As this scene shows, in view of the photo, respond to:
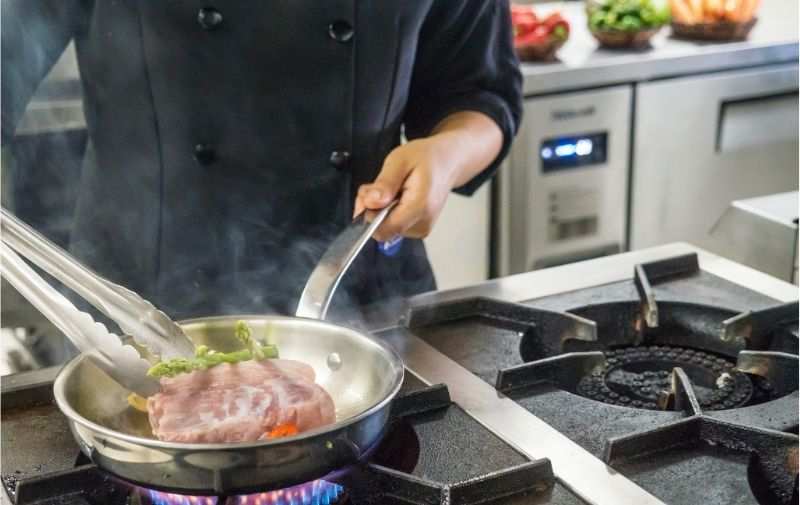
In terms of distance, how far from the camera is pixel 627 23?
2469 millimetres

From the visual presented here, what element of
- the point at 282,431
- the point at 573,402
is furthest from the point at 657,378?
the point at 282,431

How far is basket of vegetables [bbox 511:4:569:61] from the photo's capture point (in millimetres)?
2338

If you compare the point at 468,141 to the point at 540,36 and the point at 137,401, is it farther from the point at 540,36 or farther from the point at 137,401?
the point at 540,36

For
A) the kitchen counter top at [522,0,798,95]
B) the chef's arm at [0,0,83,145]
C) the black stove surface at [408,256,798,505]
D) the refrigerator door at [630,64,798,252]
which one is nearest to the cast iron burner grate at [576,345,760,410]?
the black stove surface at [408,256,798,505]

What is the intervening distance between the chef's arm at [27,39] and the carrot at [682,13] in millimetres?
1793

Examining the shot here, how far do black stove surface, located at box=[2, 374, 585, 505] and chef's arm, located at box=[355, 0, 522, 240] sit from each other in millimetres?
409

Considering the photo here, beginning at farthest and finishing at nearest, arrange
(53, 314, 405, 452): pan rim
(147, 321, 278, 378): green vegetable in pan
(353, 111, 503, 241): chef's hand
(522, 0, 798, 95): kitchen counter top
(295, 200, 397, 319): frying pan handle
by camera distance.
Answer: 1. (522, 0, 798, 95): kitchen counter top
2. (353, 111, 503, 241): chef's hand
3. (295, 200, 397, 319): frying pan handle
4. (147, 321, 278, 378): green vegetable in pan
5. (53, 314, 405, 452): pan rim

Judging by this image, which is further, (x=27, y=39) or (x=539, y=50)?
(x=539, y=50)

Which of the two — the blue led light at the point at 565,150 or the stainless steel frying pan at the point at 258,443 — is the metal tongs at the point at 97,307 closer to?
the stainless steel frying pan at the point at 258,443

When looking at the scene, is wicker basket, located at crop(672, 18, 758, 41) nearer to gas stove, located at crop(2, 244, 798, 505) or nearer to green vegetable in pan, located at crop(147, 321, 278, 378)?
gas stove, located at crop(2, 244, 798, 505)

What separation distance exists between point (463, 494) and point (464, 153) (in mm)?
585

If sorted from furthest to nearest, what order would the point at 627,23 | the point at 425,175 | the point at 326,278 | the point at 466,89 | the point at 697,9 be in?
the point at 697,9 → the point at 627,23 → the point at 466,89 → the point at 425,175 → the point at 326,278

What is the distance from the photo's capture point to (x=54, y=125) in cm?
181

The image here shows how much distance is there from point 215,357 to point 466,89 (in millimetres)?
638
